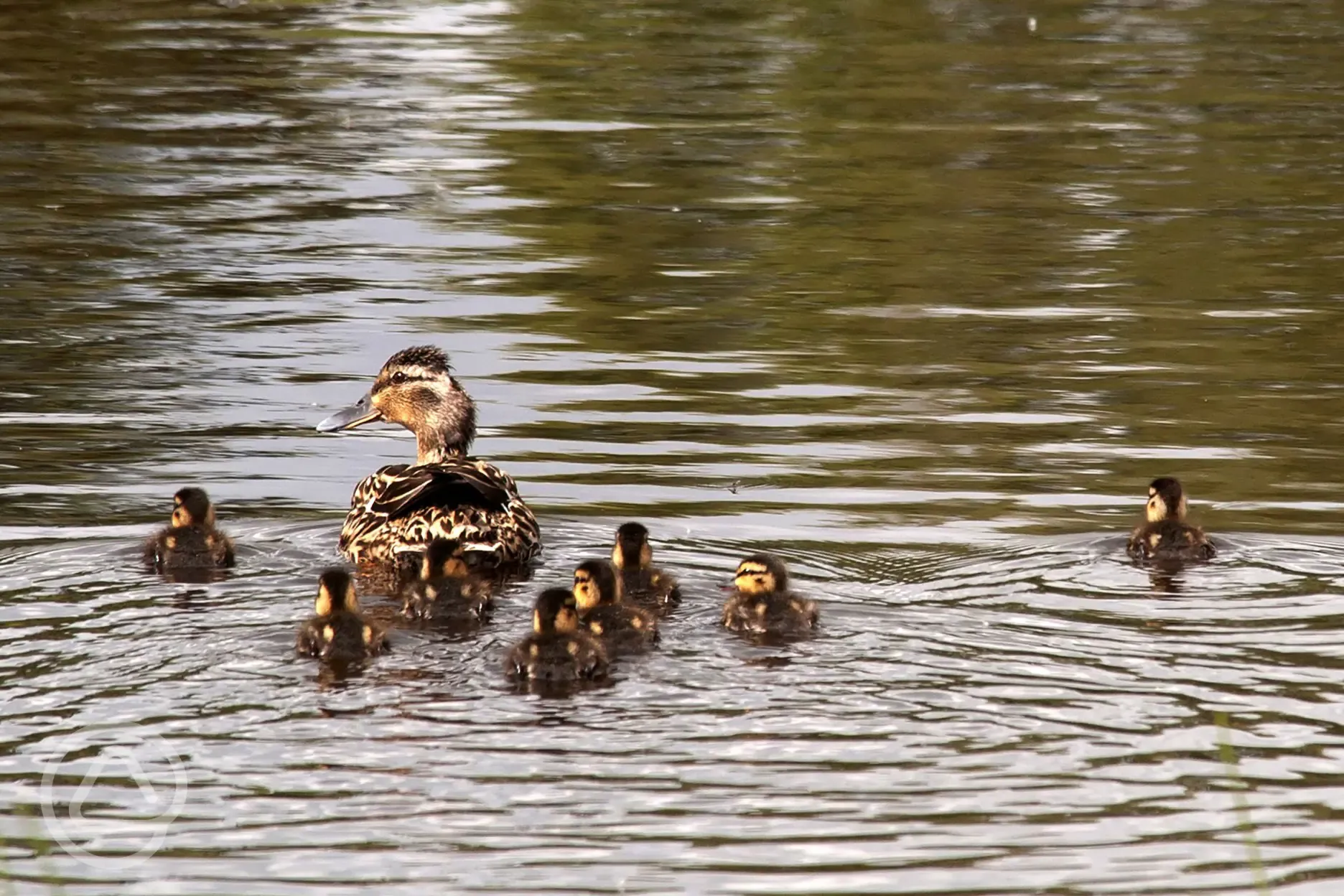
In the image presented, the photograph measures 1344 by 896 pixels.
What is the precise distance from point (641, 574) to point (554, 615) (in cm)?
104

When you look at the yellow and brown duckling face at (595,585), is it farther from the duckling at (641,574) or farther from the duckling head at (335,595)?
the duckling head at (335,595)

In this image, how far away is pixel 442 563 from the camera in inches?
322

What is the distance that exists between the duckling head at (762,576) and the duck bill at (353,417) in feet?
9.65

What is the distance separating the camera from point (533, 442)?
10.9m

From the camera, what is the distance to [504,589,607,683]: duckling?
6965mm

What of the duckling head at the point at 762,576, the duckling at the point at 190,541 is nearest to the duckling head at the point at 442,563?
the duckling at the point at 190,541

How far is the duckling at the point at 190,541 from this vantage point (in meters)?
8.30

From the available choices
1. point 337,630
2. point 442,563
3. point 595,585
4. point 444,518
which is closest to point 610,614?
point 595,585

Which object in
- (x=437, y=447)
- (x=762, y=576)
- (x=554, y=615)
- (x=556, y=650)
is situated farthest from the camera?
(x=437, y=447)

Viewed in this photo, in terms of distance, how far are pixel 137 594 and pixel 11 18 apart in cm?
1891

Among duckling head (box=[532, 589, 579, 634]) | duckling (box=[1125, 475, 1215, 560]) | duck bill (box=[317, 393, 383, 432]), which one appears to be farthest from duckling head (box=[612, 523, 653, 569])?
duck bill (box=[317, 393, 383, 432])

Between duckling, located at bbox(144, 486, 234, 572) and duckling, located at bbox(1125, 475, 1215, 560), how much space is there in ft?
10.6

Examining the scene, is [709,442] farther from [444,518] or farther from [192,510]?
[192,510]

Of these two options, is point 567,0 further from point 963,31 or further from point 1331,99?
point 1331,99
